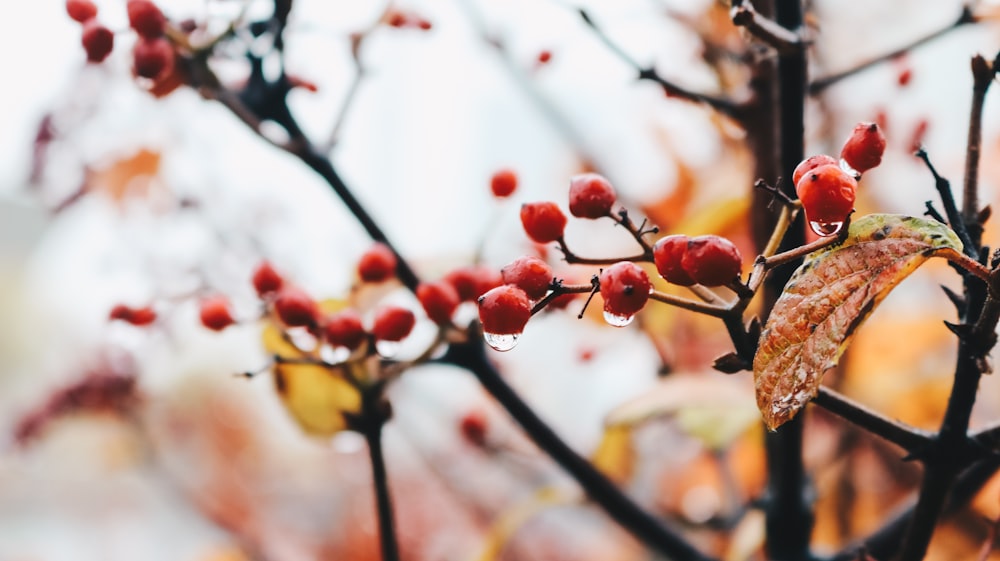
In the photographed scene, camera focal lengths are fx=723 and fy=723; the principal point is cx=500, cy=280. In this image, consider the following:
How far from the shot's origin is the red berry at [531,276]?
248 mm

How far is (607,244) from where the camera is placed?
0.99 m

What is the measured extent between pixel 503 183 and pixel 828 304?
0.78ft

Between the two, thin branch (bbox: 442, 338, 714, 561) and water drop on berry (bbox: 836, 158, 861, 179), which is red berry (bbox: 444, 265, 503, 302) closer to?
thin branch (bbox: 442, 338, 714, 561)

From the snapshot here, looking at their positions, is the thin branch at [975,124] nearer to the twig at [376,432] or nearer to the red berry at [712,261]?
the red berry at [712,261]

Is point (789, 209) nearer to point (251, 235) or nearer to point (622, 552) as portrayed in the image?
point (251, 235)

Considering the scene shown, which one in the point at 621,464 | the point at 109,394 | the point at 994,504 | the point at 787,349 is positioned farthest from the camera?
the point at 109,394

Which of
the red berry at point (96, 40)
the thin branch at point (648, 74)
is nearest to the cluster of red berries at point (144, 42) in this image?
the red berry at point (96, 40)

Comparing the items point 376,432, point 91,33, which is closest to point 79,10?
point 91,33

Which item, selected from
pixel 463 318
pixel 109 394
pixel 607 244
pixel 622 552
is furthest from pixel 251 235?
pixel 622 552

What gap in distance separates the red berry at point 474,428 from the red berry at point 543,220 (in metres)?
0.42

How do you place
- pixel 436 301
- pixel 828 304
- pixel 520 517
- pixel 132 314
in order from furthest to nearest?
pixel 520 517 → pixel 132 314 → pixel 436 301 → pixel 828 304

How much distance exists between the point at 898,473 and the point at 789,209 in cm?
65

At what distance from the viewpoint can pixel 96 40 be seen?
410mm

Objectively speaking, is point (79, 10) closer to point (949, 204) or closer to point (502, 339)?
point (502, 339)
